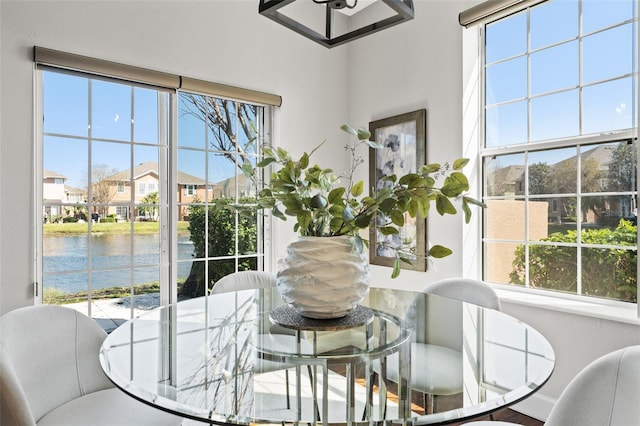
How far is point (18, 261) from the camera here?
2.20m

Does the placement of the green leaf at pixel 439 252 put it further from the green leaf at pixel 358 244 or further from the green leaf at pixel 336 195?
the green leaf at pixel 336 195

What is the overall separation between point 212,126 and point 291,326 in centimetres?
210

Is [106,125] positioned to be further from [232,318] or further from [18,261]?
[232,318]

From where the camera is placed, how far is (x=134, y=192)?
8.84 ft

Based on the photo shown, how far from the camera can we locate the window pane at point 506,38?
265 centimetres

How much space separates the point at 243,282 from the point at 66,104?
61.4 inches

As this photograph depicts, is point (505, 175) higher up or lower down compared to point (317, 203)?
higher up

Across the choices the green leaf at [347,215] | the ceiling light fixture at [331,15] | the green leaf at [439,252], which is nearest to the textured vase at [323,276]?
the green leaf at [347,215]

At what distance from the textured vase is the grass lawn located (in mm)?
1677

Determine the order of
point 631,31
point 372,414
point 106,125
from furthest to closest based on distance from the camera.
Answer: point 106,125 → point 631,31 → point 372,414

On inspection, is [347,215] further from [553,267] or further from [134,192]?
[134,192]

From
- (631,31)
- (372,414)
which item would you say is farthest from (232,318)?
(631,31)

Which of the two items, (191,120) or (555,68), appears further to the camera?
(191,120)

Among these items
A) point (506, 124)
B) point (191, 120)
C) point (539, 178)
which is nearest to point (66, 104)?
point (191, 120)
